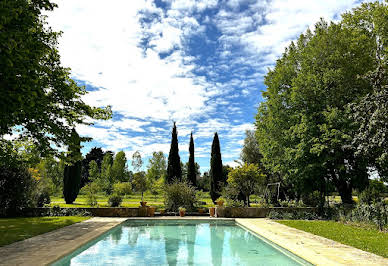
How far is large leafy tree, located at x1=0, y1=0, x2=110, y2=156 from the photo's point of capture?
7359mm

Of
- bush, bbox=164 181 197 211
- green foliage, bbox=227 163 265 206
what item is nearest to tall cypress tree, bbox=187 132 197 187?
green foliage, bbox=227 163 265 206

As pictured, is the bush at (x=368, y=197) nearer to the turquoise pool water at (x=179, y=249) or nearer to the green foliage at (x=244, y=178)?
the turquoise pool water at (x=179, y=249)

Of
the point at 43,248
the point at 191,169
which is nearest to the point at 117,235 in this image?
the point at 43,248

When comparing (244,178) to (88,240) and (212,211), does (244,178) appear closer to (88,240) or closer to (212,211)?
(212,211)

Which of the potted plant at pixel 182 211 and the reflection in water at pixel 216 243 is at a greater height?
the potted plant at pixel 182 211

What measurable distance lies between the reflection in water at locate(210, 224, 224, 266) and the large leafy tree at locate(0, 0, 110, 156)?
7.06 metres

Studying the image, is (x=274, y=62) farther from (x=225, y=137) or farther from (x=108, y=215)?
(x=108, y=215)

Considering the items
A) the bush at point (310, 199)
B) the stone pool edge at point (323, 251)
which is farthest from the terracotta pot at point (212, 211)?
the stone pool edge at point (323, 251)

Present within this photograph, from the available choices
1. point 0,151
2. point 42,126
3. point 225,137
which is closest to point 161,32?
point 42,126

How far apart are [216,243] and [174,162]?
19327 mm

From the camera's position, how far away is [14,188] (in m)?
16.0

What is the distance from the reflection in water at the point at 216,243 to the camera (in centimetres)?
822

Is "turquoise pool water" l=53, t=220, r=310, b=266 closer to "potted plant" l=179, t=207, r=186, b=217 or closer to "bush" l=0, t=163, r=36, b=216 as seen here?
"potted plant" l=179, t=207, r=186, b=217

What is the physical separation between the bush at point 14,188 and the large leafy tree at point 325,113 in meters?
16.5
